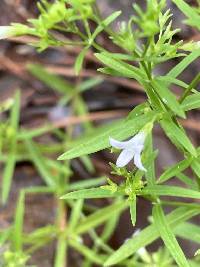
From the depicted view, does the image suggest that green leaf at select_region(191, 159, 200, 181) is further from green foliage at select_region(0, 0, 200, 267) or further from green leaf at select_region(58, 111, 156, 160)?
green leaf at select_region(58, 111, 156, 160)

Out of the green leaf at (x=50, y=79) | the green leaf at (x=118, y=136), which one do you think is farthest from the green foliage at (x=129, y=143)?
the green leaf at (x=50, y=79)

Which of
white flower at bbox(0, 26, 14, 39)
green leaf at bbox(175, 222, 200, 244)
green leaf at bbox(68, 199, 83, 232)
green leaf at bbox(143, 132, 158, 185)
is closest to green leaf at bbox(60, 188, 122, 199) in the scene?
green leaf at bbox(143, 132, 158, 185)

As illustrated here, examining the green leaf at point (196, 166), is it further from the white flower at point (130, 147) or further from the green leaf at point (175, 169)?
the white flower at point (130, 147)

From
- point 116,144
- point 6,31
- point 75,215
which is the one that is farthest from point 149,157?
point 75,215

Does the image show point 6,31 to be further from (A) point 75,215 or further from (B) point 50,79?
(B) point 50,79

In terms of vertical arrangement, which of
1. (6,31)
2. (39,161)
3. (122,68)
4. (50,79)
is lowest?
(122,68)

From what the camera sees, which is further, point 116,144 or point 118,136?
point 118,136
